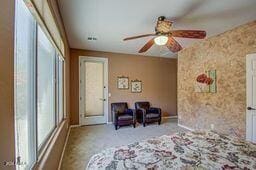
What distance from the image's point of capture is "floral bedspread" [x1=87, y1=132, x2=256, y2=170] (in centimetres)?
155

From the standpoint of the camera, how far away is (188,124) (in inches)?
210

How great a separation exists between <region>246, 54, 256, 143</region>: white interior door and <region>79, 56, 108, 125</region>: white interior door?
4177mm

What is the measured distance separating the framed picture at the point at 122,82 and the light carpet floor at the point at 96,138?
58.4 inches

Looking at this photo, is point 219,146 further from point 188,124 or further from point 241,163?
point 188,124

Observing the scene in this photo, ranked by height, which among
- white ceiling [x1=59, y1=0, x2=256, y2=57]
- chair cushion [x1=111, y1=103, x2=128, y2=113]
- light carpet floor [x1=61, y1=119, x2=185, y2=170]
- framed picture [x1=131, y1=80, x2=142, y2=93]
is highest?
white ceiling [x1=59, y1=0, x2=256, y2=57]

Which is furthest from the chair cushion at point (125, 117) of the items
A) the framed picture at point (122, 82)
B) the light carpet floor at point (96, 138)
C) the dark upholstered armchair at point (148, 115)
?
the framed picture at point (122, 82)

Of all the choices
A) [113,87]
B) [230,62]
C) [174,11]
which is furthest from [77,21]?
[230,62]

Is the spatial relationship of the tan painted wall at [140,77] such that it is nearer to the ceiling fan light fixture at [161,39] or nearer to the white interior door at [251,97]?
the ceiling fan light fixture at [161,39]

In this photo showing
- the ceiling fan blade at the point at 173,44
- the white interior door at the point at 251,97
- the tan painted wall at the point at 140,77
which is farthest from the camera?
the tan painted wall at the point at 140,77

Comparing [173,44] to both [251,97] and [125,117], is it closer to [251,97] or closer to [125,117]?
[251,97]

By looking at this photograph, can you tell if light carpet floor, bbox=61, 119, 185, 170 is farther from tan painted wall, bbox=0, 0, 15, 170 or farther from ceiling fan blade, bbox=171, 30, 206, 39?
ceiling fan blade, bbox=171, 30, 206, 39

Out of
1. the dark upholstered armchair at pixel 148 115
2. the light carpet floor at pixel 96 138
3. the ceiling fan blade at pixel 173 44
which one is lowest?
the light carpet floor at pixel 96 138

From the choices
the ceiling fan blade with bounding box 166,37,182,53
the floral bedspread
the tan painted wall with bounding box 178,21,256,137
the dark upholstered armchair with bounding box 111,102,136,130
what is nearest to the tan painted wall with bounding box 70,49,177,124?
the dark upholstered armchair with bounding box 111,102,136,130

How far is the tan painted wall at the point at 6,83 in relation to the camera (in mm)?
799
